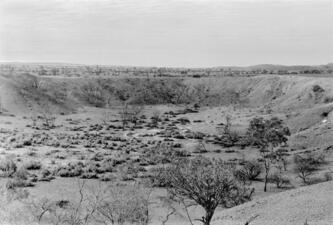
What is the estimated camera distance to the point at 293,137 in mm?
55250

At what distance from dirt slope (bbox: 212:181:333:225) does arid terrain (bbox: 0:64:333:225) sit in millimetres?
57

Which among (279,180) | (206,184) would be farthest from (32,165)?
(206,184)

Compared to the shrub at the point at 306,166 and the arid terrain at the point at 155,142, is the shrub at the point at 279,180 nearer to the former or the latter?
the arid terrain at the point at 155,142

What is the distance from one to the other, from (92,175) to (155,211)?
10034 mm

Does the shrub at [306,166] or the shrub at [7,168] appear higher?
the shrub at [7,168]

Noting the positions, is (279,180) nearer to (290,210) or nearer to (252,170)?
(252,170)

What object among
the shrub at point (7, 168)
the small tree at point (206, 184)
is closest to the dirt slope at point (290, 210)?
the small tree at point (206, 184)

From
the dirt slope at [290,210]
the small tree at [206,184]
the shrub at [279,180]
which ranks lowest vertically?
the shrub at [279,180]

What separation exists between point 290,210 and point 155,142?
3428 cm

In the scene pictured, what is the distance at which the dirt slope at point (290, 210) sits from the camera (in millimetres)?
22391

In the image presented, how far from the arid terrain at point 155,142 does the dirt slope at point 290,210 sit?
2.2 inches

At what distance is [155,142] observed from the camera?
5697 centimetres

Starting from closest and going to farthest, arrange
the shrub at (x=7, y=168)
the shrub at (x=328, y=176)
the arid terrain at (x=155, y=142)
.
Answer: the arid terrain at (x=155, y=142), the shrub at (x=7, y=168), the shrub at (x=328, y=176)

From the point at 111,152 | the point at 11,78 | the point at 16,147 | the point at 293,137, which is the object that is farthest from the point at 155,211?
the point at 11,78
